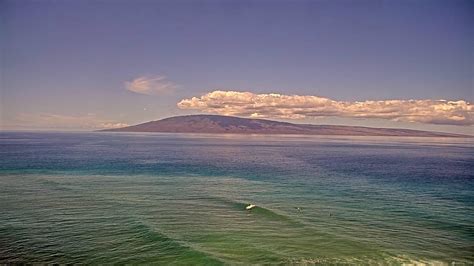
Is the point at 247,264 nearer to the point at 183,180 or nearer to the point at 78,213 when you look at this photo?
the point at 78,213

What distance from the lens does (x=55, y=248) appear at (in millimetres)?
22219

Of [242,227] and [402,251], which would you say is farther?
[242,227]

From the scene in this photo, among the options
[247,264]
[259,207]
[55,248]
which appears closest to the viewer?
[247,264]

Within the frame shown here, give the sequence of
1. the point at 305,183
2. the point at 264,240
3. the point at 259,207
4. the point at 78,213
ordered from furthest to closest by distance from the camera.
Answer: the point at 305,183 < the point at 259,207 < the point at 78,213 < the point at 264,240

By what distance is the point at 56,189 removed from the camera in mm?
40938

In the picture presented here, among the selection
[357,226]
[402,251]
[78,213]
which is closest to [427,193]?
[357,226]

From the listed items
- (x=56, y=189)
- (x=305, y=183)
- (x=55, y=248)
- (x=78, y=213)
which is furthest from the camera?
(x=305, y=183)

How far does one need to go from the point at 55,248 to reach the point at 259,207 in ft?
54.1

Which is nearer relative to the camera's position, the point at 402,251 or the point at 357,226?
the point at 402,251

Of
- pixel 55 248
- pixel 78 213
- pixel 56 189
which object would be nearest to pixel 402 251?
pixel 55 248

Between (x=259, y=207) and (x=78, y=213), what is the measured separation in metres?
14.9

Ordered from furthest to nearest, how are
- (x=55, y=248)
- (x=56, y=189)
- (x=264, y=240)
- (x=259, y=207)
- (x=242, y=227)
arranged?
(x=56, y=189)
(x=259, y=207)
(x=242, y=227)
(x=264, y=240)
(x=55, y=248)

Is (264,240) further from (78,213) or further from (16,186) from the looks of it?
(16,186)

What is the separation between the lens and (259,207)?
107ft
